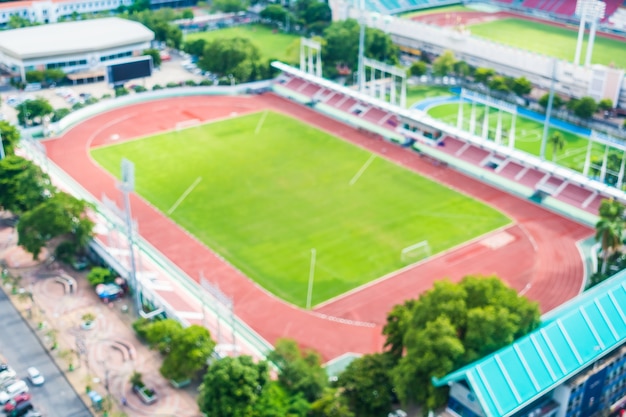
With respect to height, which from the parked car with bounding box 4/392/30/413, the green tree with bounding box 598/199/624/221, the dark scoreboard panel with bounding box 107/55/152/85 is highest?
the dark scoreboard panel with bounding box 107/55/152/85

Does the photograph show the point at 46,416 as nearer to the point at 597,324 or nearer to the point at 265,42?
the point at 597,324

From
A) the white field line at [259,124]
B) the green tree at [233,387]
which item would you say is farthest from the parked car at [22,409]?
the white field line at [259,124]

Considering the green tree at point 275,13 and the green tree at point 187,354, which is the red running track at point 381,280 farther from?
the green tree at point 275,13

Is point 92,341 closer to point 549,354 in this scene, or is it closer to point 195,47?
point 549,354

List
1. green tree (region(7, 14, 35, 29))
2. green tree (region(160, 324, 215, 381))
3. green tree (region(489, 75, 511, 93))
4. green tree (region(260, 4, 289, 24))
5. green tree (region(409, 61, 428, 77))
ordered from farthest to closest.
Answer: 1. green tree (region(260, 4, 289, 24))
2. green tree (region(7, 14, 35, 29))
3. green tree (region(409, 61, 428, 77))
4. green tree (region(489, 75, 511, 93))
5. green tree (region(160, 324, 215, 381))

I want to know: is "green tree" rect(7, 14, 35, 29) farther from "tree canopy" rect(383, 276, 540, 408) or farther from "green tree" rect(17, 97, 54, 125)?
"tree canopy" rect(383, 276, 540, 408)

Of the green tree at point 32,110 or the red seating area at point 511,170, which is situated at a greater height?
the green tree at point 32,110

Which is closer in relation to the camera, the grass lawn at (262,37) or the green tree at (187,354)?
the green tree at (187,354)

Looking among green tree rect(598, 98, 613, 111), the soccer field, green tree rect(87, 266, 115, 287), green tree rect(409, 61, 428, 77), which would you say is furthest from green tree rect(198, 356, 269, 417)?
green tree rect(409, 61, 428, 77)
